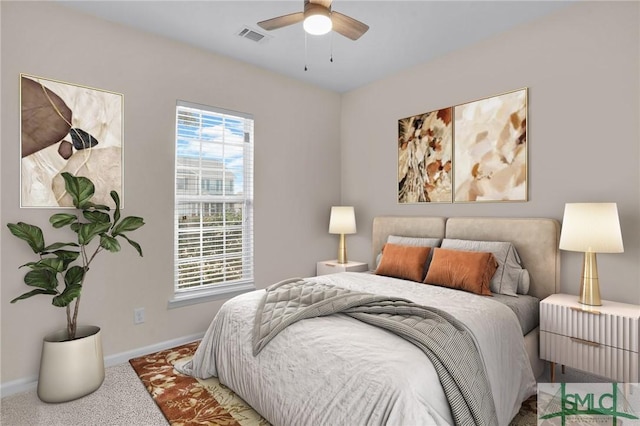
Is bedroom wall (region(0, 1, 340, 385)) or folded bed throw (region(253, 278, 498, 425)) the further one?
bedroom wall (region(0, 1, 340, 385))

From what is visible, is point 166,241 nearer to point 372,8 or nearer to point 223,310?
point 223,310

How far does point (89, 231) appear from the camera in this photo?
7.78ft

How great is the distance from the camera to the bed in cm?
145

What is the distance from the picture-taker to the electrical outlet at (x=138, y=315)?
2.94 metres

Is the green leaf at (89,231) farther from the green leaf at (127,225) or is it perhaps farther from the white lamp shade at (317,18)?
the white lamp shade at (317,18)

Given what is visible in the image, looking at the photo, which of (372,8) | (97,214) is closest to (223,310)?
(97,214)

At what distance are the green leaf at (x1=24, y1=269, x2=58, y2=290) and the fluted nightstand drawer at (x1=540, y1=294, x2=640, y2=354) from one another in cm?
340

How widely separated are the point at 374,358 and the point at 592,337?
5.31 feet

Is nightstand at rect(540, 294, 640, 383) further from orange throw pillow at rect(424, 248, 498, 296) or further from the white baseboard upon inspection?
the white baseboard

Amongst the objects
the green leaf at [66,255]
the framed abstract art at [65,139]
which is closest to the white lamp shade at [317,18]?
the framed abstract art at [65,139]

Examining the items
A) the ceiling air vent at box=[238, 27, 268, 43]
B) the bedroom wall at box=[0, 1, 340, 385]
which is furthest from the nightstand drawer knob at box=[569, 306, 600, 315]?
the ceiling air vent at box=[238, 27, 268, 43]

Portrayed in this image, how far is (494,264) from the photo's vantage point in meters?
2.69

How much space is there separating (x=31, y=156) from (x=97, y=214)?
61 centimetres

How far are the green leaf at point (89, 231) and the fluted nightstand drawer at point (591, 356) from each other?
319 cm
